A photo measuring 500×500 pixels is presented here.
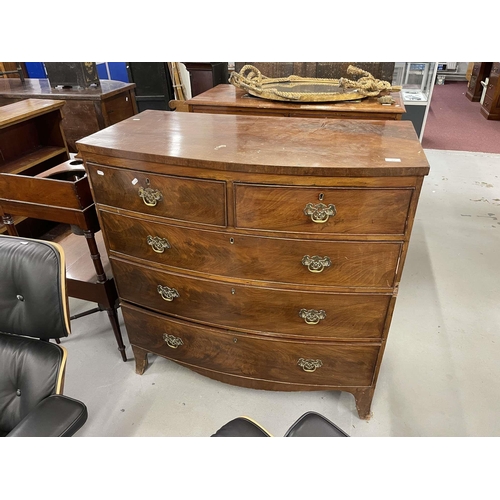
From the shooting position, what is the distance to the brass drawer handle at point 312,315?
1396 millimetres

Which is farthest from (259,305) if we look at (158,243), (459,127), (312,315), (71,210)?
(459,127)

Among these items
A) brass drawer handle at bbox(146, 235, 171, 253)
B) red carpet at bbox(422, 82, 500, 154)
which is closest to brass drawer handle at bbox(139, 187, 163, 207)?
brass drawer handle at bbox(146, 235, 171, 253)

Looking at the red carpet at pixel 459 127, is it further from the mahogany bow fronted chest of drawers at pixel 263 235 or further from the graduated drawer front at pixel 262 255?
the graduated drawer front at pixel 262 255

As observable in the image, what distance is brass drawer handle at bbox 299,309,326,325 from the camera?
1.40 metres

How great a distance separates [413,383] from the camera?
1876 millimetres

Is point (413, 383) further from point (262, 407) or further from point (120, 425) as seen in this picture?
point (120, 425)

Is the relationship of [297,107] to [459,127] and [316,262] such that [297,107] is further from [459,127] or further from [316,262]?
[459,127]

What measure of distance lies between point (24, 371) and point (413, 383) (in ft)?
5.55

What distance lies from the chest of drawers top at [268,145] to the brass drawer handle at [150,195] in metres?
0.08

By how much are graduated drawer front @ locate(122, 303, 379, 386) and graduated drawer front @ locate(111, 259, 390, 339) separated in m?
0.06

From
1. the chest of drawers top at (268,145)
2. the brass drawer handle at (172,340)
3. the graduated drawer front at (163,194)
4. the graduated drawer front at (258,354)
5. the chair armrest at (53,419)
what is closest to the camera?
the chair armrest at (53,419)

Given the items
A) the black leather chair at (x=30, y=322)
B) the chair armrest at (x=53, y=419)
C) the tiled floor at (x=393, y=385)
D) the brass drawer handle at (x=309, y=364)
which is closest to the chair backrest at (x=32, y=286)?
the black leather chair at (x=30, y=322)

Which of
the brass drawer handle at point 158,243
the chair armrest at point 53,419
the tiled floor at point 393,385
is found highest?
the brass drawer handle at point 158,243
